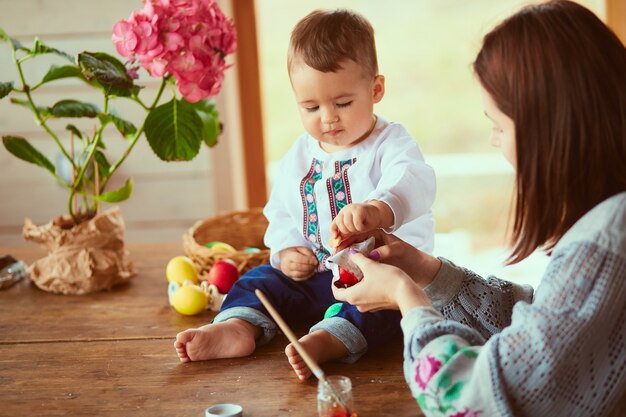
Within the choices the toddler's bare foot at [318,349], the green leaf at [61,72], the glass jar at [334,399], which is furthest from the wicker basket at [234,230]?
the glass jar at [334,399]

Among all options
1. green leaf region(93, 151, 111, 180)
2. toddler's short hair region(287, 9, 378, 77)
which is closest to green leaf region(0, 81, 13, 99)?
green leaf region(93, 151, 111, 180)

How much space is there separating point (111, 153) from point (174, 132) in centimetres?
132

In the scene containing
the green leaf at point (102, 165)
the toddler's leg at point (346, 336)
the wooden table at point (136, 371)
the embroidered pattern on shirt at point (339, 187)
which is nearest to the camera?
the wooden table at point (136, 371)

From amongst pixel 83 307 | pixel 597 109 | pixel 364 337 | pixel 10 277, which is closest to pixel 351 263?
pixel 364 337

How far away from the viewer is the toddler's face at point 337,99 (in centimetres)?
164

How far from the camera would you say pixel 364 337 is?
1.50 metres

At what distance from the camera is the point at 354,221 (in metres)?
1.45

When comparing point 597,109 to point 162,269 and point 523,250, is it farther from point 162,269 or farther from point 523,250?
point 162,269

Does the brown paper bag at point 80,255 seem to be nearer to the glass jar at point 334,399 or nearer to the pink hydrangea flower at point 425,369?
the glass jar at point 334,399

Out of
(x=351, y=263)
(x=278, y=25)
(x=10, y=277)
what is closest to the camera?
(x=351, y=263)

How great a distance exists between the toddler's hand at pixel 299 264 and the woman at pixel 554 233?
21.4 inches

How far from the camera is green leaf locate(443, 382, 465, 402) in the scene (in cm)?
108

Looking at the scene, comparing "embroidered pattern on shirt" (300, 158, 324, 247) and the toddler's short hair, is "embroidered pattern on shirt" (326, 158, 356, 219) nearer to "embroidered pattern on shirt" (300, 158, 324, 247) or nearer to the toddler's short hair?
"embroidered pattern on shirt" (300, 158, 324, 247)

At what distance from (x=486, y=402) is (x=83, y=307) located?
3.66ft
